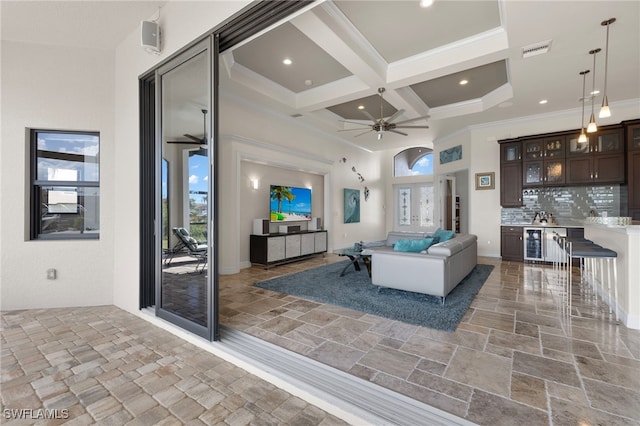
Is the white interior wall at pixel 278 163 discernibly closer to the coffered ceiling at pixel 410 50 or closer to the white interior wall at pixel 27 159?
the coffered ceiling at pixel 410 50

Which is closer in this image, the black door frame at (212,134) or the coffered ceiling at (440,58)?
the black door frame at (212,134)

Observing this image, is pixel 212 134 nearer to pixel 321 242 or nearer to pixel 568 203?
pixel 321 242

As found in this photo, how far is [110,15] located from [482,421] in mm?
4690

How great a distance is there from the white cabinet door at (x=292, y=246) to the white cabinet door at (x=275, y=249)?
0.17 m

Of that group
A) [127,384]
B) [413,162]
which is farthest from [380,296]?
→ [413,162]

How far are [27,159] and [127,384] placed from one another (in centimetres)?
321

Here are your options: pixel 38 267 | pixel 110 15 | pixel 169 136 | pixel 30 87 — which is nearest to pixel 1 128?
pixel 30 87

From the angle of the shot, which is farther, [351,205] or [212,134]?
[351,205]

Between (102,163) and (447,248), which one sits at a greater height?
(102,163)

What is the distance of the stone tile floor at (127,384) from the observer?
171 cm

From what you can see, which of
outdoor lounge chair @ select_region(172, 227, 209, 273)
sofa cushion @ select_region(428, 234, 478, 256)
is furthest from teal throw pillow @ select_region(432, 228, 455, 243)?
outdoor lounge chair @ select_region(172, 227, 209, 273)

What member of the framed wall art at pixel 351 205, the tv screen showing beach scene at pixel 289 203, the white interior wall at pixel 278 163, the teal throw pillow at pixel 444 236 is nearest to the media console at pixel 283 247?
the white interior wall at pixel 278 163

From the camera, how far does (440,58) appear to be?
4148 millimetres

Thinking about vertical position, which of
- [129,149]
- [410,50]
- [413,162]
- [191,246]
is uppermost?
[410,50]
